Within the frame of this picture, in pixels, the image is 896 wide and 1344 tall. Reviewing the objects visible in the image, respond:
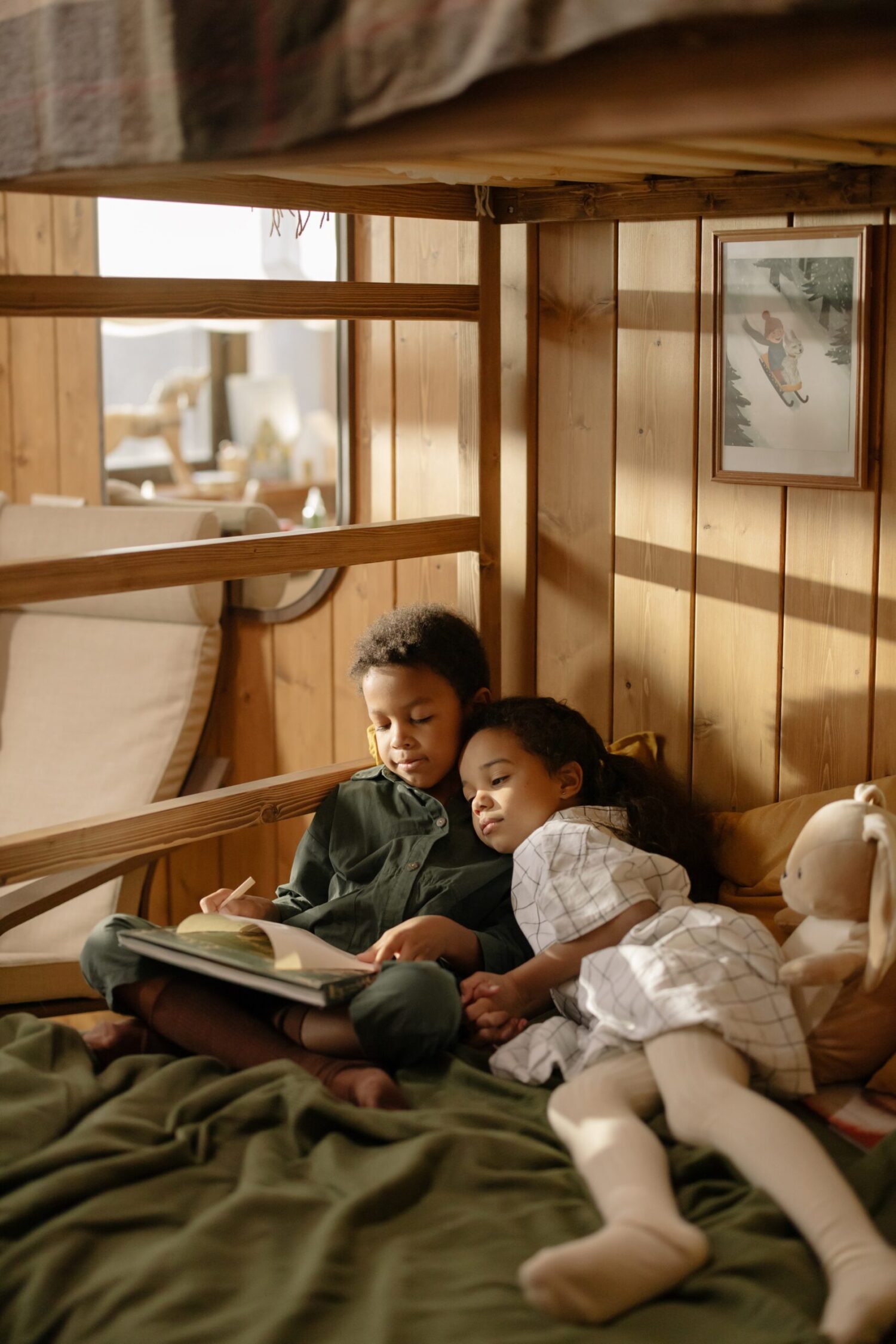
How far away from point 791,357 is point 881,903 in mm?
760

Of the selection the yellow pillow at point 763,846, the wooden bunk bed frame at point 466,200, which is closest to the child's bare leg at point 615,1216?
the yellow pillow at point 763,846

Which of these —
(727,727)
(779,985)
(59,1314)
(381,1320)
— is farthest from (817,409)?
(59,1314)

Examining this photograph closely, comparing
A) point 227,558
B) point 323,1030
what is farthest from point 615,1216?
point 227,558

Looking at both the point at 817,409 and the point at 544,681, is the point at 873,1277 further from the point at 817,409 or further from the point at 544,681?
the point at 544,681

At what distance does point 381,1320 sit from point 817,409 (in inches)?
47.7

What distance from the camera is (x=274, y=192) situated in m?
1.78

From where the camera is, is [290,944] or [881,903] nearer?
[881,903]

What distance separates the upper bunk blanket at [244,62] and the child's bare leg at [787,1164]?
2.89 ft

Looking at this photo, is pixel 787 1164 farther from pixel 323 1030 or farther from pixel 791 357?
pixel 791 357

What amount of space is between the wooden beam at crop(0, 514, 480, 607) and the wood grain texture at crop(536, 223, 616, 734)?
0.14 metres

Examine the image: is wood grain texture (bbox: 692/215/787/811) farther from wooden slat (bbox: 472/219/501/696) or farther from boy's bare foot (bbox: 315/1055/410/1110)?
boy's bare foot (bbox: 315/1055/410/1110)

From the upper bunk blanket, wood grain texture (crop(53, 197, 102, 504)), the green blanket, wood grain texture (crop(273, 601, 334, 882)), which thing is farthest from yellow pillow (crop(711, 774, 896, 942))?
wood grain texture (crop(53, 197, 102, 504))

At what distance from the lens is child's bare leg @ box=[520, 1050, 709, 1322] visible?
103cm

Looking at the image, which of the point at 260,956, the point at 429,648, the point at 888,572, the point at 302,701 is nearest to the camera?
the point at 260,956
